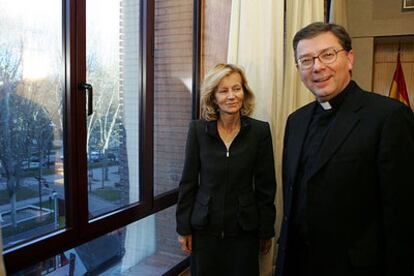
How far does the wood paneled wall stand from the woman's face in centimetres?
235

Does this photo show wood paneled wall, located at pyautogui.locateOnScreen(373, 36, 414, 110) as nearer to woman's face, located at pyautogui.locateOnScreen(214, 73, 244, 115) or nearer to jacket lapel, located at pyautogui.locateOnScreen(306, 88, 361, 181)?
woman's face, located at pyautogui.locateOnScreen(214, 73, 244, 115)

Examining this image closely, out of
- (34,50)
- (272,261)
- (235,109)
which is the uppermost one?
(34,50)

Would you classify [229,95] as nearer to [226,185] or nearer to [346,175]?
[226,185]

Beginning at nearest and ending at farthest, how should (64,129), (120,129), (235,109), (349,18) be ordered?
(64,129) → (235,109) → (120,129) → (349,18)

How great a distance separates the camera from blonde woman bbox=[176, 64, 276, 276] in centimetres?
162

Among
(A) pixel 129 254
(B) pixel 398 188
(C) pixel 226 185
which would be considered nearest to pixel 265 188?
(C) pixel 226 185

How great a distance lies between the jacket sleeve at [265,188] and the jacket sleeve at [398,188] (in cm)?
58

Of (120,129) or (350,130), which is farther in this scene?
(120,129)

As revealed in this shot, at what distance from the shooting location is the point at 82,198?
1.55m

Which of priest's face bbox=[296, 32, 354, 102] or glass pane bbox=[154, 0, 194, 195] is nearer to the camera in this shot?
priest's face bbox=[296, 32, 354, 102]

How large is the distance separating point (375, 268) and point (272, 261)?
80cm

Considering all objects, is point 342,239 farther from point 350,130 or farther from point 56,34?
point 56,34

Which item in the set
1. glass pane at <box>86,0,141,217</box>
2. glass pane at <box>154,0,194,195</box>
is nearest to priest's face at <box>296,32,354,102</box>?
glass pane at <box>86,0,141,217</box>

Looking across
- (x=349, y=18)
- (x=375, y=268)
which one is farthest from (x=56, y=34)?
(x=349, y=18)
